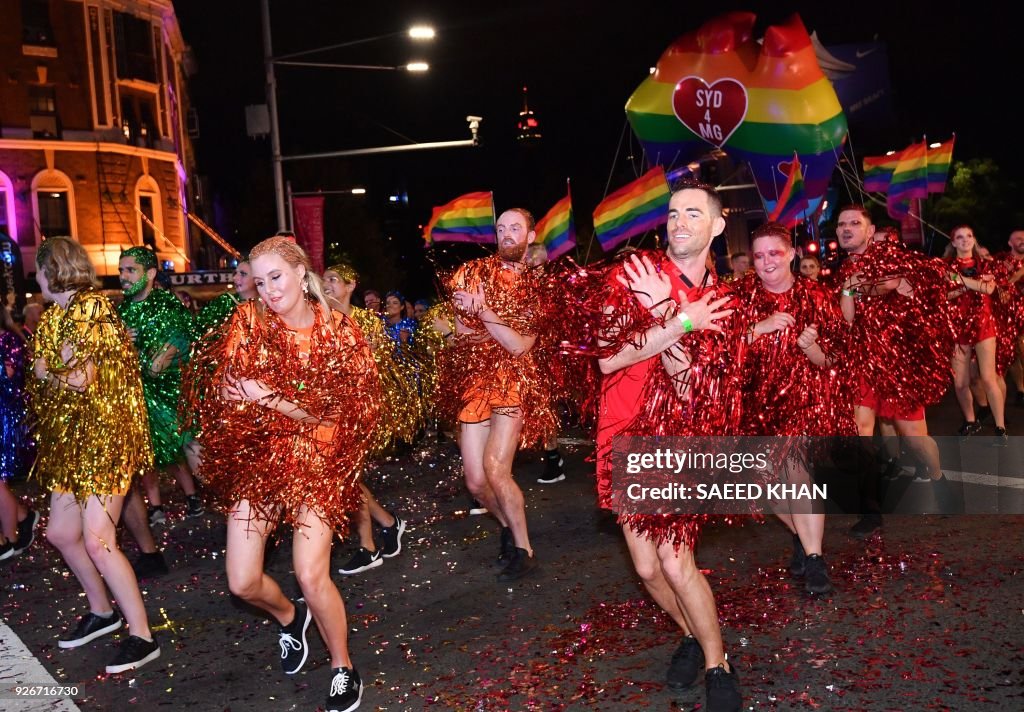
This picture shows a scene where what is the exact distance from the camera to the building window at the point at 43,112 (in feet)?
128

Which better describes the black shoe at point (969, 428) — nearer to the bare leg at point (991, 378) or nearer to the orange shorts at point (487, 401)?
the bare leg at point (991, 378)

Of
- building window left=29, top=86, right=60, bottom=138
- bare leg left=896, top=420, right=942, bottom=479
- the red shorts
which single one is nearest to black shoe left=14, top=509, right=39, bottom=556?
the red shorts

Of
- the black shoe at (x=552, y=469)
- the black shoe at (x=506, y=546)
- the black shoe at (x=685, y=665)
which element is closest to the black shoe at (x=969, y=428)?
the black shoe at (x=552, y=469)

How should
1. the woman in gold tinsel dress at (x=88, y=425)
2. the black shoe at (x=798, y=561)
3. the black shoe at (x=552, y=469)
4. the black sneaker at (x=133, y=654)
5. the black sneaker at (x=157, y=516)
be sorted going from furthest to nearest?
the black shoe at (x=552, y=469)
the black sneaker at (x=157, y=516)
the black shoe at (x=798, y=561)
the woman in gold tinsel dress at (x=88, y=425)
the black sneaker at (x=133, y=654)

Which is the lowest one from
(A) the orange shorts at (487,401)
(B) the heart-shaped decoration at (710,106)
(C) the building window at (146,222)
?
(A) the orange shorts at (487,401)

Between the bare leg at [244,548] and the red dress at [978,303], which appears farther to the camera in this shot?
the red dress at [978,303]

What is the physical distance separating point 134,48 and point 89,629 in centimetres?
4238

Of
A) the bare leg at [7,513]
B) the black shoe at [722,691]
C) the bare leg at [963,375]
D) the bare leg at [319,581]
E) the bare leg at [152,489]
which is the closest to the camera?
the black shoe at [722,691]

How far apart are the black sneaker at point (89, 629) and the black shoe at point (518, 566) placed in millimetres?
2076

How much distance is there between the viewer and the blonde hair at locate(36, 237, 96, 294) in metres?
4.80

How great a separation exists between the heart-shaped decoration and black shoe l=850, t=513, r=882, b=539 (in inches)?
305

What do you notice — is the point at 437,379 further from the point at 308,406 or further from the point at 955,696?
the point at 955,696

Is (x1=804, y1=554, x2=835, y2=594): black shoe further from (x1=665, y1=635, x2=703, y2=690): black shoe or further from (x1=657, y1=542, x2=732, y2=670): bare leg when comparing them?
(x1=657, y1=542, x2=732, y2=670): bare leg

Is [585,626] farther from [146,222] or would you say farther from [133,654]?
[146,222]
